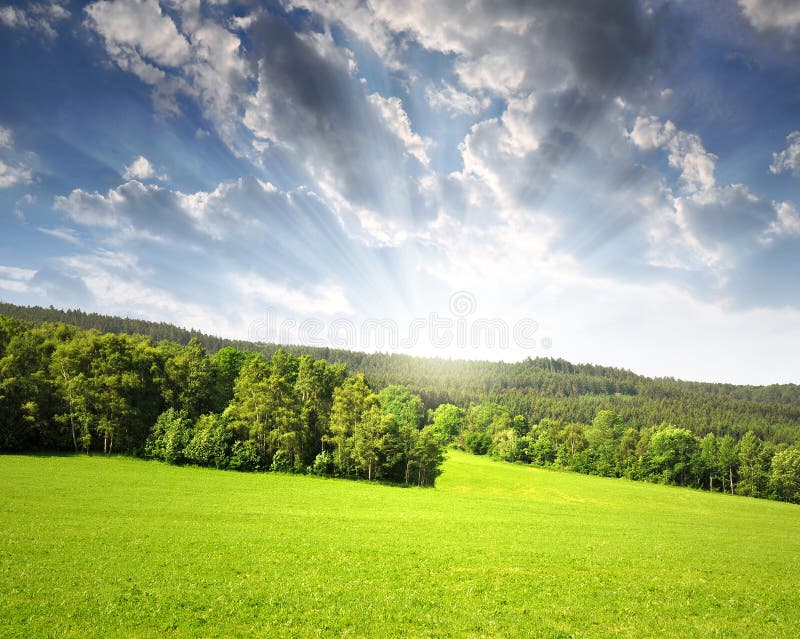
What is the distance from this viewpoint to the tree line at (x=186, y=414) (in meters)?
62.7

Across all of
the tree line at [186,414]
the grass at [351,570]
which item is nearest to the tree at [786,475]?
the grass at [351,570]

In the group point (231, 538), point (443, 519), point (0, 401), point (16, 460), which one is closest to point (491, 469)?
point (443, 519)

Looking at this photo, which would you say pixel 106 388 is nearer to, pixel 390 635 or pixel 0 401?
pixel 0 401

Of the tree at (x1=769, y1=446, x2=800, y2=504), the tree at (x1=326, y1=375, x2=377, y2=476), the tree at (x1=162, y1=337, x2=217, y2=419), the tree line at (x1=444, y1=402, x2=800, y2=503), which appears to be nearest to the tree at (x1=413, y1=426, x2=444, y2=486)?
the tree at (x1=326, y1=375, x2=377, y2=476)

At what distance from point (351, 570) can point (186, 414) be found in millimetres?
58914

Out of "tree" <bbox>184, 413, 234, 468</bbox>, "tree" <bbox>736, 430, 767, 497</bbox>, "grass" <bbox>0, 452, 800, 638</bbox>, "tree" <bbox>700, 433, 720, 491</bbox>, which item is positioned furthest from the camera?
"tree" <bbox>700, 433, 720, 491</bbox>

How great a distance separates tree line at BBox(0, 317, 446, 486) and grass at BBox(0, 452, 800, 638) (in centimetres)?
2080

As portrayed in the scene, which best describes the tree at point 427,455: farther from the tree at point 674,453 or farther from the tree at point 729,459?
the tree at point 729,459

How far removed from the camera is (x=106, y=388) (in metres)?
67.6

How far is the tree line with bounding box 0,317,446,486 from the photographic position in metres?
62.7

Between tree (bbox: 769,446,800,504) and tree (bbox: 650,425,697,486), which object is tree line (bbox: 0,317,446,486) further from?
tree (bbox: 769,446,800,504)

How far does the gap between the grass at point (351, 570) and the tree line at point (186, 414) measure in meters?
20.8

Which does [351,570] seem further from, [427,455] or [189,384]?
[189,384]

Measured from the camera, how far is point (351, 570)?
20.8 metres
